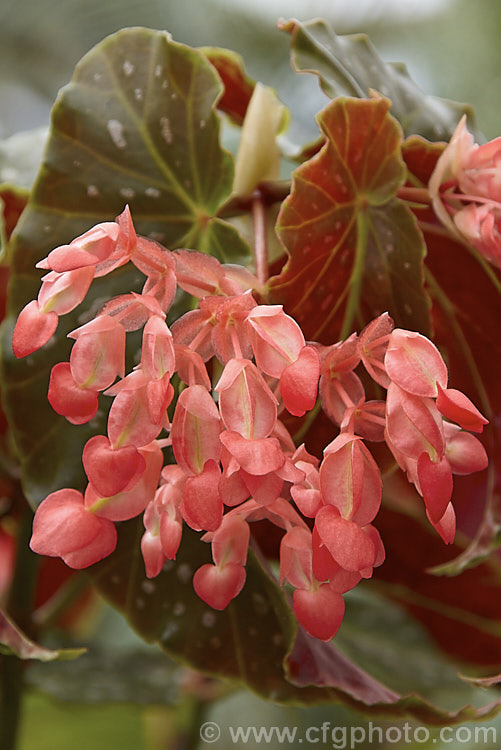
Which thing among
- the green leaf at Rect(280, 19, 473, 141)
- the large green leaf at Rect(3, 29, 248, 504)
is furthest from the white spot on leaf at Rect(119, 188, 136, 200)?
the green leaf at Rect(280, 19, 473, 141)

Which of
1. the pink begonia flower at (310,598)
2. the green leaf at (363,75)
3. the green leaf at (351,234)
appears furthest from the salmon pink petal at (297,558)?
the green leaf at (363,75)

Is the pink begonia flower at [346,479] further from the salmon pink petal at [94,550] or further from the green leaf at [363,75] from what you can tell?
the green leaf at [363,75]

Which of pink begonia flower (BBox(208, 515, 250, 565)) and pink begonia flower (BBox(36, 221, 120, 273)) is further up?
pink begonia flower (BBox(36, 221, 120, 273))

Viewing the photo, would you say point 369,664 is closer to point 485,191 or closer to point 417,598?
point 417,598

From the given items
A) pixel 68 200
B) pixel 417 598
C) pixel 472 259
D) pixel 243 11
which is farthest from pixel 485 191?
pixel 243 11

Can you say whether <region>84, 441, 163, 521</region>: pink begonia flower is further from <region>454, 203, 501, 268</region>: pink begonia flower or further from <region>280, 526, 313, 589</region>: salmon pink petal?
<region>454, 203, 501, 268</region>: pink begonia flower

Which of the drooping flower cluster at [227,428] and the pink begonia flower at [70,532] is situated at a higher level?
the drooping flower cluster at [227,428]

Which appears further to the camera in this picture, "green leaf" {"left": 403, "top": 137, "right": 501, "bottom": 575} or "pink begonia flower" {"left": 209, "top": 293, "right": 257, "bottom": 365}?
"green leaf" {"left": 403, "top": 137, "right": 501, "bottom": 575}

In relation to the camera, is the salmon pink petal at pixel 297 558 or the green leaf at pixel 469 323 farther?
the green leaf at pixel 469 323
